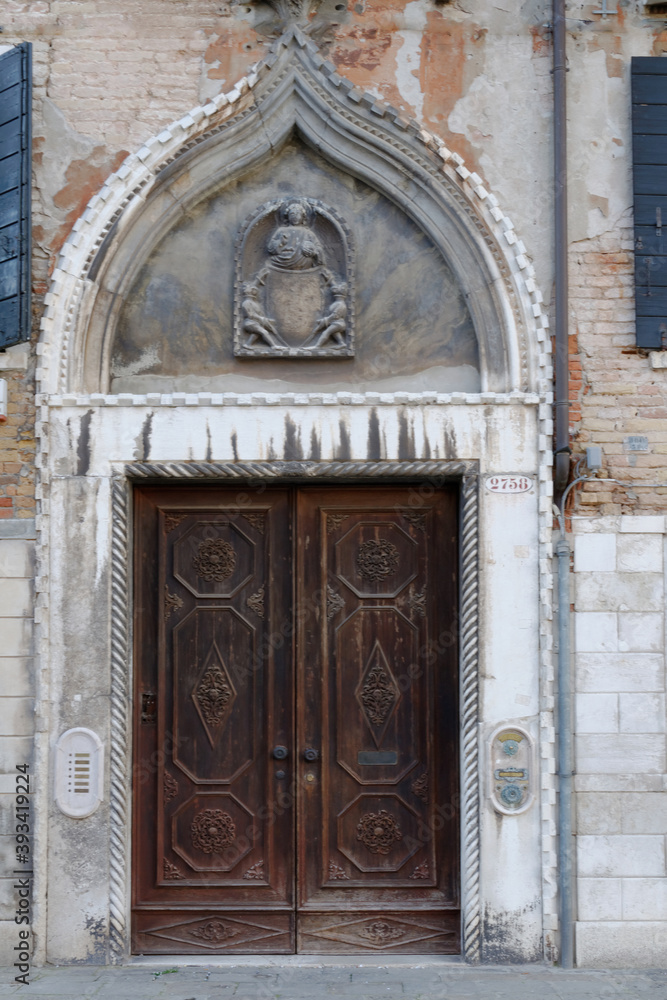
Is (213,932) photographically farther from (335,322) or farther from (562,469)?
(335,322)

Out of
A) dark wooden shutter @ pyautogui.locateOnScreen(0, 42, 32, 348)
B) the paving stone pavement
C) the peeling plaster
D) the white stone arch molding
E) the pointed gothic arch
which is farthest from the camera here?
the peeling plaster

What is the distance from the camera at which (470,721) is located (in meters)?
5.45

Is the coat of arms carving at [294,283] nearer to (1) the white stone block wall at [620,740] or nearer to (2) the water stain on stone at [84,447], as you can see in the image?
(2) the water stain on stone at [84,447]

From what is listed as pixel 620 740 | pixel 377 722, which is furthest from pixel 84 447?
pixel 620 740

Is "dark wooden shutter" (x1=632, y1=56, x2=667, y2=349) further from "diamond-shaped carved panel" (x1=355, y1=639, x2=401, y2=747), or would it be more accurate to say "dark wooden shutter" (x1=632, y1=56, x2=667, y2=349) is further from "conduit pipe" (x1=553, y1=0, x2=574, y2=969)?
"diamond-shaped carved panel" (x1=355, y1=639, x2=401, y2=747)

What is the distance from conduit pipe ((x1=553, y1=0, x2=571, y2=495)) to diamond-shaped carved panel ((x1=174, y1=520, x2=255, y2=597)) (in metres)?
1.84

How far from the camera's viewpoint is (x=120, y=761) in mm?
5445

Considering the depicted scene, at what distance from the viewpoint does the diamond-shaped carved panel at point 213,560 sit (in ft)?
18.7

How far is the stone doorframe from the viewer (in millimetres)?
5398

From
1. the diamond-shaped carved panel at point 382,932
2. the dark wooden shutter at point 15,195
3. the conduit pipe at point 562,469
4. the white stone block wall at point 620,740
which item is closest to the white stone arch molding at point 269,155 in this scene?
the conduit pipe at point 562,469

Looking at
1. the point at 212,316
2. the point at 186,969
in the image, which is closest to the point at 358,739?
the point at 186,969

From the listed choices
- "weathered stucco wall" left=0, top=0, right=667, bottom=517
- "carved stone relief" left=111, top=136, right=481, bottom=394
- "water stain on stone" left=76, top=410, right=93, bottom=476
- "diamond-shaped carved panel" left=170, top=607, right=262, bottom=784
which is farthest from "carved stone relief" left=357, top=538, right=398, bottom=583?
"water stain on stone" left=76, top=410, right=93, bottom=476

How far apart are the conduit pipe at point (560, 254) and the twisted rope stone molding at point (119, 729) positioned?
8.07ft

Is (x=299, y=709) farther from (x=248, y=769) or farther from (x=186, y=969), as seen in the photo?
(x=186, y=969)
